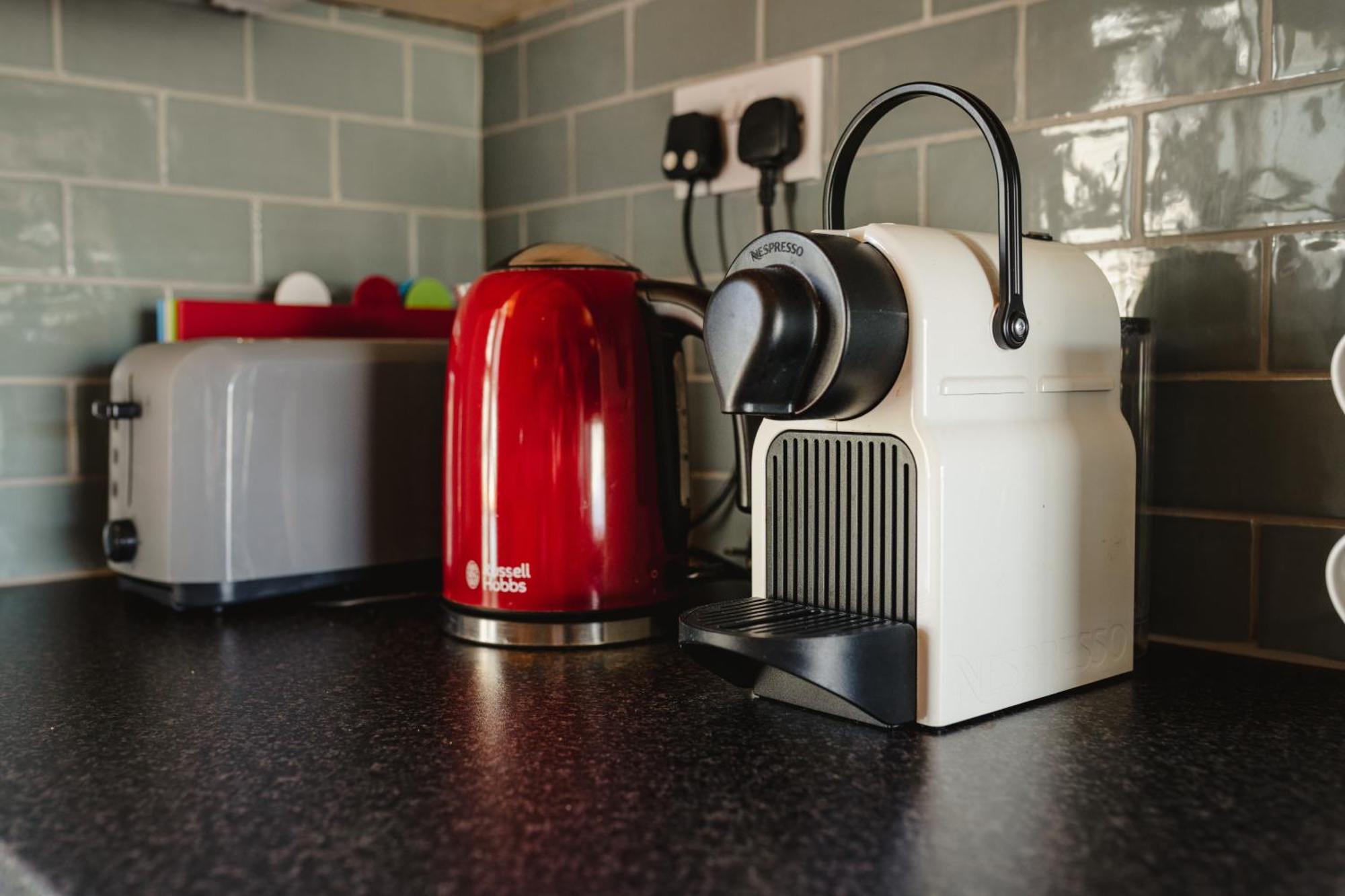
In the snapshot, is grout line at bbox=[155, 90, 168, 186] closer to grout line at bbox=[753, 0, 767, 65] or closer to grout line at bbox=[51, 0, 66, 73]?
grout line at bbox=[51, 0, 66, 73]

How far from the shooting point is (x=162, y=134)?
3.97 ft

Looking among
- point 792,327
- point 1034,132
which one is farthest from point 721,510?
point 792,327

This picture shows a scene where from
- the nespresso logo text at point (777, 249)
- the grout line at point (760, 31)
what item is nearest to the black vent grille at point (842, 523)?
the nespresso logo text at point (777, 249)

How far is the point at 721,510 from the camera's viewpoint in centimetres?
118

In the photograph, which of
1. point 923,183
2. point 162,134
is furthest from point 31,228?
point 923,183

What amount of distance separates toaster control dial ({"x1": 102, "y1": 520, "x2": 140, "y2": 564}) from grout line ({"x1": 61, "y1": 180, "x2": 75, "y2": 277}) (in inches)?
11.3

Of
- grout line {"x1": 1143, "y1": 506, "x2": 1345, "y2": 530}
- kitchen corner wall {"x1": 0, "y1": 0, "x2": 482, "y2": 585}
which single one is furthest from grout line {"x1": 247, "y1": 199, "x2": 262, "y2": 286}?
grout line {"x1": 1143, "y1": 506, "x2": 1345, "y2": 530}

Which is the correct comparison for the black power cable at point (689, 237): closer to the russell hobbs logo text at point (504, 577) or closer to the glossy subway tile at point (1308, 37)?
the russell hobbs logo text at point (504, 577)

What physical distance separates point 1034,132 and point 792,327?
1.35 feet

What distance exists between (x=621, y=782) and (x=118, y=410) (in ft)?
2.11

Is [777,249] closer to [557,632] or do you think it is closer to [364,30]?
[557,632]

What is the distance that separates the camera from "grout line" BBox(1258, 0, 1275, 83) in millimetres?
792

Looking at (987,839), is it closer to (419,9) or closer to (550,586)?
(550,586)

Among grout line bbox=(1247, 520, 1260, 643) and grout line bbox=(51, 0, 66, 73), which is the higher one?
grout line bbox=(51, 0, 66, 73)
